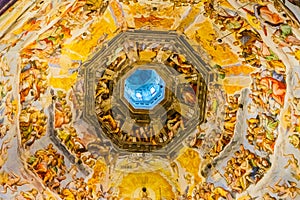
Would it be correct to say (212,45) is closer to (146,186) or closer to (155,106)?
(155,106)

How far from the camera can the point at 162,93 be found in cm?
1579

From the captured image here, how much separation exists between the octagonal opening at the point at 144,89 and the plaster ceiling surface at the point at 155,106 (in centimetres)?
20

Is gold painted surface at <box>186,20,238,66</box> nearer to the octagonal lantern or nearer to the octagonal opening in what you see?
the octagonal lantern

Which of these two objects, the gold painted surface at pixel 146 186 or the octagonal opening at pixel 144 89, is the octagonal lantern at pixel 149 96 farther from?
the gold painted surface at pixel 146 186

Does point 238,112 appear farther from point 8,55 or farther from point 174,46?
point 8,55

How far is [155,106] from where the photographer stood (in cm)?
1578

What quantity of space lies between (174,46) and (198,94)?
131 centimetres

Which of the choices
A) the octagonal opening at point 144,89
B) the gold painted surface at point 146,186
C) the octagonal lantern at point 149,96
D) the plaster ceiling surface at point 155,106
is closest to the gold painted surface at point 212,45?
the plaster ceiling surface at point 155,106

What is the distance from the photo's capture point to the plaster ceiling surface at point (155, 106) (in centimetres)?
1320

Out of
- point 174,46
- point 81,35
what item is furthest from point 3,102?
point 174,46

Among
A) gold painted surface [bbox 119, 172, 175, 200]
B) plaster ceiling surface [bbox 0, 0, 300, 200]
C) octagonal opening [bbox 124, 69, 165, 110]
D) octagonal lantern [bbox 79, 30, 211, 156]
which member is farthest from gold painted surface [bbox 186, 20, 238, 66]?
gold painted surface [bbox 119, 172, 175, 200]

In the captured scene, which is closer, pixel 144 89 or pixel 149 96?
pixel 149 96

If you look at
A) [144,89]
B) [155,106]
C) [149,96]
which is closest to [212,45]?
[155,106]

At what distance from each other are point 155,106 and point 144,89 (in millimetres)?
915
